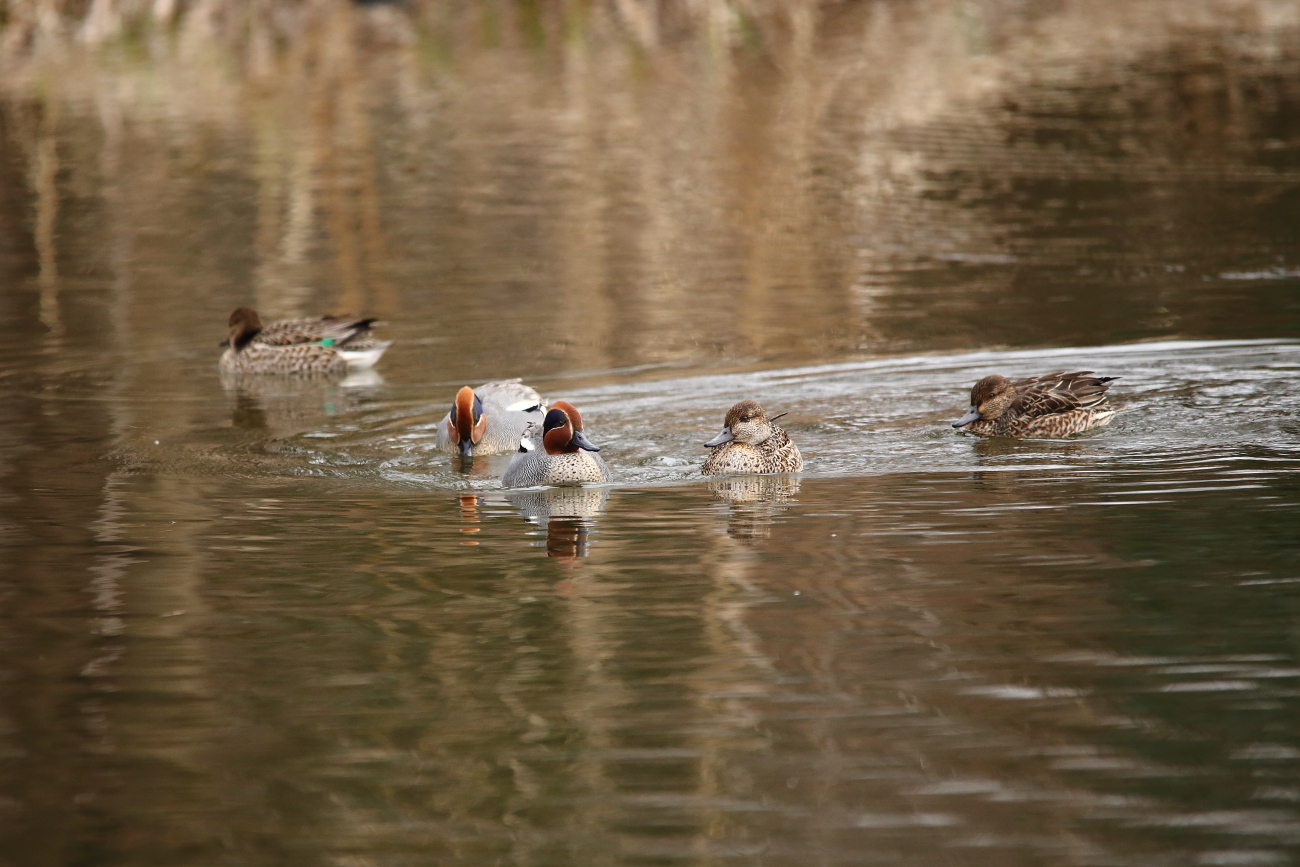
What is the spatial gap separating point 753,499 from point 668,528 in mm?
866

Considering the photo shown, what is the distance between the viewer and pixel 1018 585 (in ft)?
27.9

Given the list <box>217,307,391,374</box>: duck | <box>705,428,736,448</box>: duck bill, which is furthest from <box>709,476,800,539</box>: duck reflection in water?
<box>217,307,391,374</box>: duck

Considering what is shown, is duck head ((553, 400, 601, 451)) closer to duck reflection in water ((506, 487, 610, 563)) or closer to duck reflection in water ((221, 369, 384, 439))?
duck reflection in water ((506, 487, 610, 563))

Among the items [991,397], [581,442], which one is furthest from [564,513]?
[991,397]

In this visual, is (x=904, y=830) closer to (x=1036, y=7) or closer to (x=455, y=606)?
(x=455, y=606)

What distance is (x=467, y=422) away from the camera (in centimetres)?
1235

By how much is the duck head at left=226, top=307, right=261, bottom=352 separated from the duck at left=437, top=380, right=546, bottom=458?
A: 394cm

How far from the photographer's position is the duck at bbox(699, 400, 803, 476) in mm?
11227

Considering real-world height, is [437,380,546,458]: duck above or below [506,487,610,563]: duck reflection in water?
above

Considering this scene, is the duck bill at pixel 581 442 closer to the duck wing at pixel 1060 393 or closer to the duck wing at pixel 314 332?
the duck wing at pixel 1060 393

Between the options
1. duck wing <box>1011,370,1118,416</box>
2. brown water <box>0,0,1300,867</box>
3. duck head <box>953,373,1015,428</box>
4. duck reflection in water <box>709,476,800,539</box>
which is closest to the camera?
brown water <box>0,0,1300,867</box>

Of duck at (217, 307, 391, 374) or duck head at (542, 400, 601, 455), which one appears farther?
duck at (217, 307, 391, 374)

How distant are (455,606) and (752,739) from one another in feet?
7.28

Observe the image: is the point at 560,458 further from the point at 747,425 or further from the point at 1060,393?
the point at 1060,393
